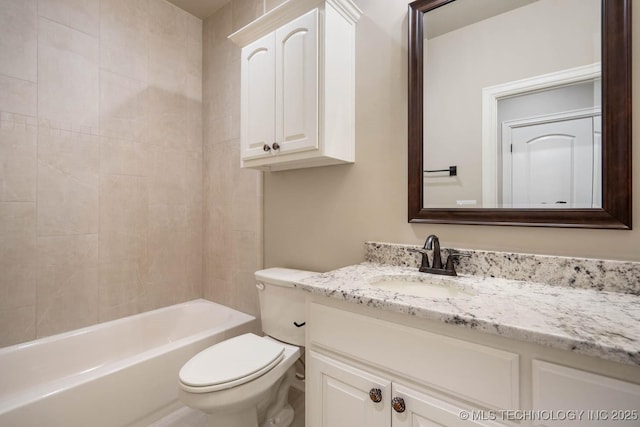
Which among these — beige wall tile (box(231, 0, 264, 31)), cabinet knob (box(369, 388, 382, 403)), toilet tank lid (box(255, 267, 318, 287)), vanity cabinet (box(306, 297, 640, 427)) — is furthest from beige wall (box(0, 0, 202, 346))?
cabinet knob (box(369, 388, 382, 403))

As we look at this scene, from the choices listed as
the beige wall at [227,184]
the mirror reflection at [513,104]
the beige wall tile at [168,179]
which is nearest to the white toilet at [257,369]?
the beige wall at [227,184]

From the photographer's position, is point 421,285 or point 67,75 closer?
point 421,285

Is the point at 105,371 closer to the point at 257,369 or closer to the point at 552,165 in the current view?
the point at 257,369

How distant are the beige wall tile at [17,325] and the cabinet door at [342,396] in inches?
66.5

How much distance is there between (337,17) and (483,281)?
1.35m

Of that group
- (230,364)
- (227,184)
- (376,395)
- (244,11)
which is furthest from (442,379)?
(244,11)

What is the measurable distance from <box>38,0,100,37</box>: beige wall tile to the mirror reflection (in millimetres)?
2026

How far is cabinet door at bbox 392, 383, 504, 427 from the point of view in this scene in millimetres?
696

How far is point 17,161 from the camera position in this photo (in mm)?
1584

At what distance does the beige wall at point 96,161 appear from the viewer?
1.59m

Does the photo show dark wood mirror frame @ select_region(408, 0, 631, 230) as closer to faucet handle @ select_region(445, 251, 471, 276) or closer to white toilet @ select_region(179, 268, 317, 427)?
faucet handle @ select_region(445, 251, 471, 276)

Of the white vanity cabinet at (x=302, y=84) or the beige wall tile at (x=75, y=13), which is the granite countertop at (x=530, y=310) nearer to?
the white vanity cabinet at (x=302, y=84)

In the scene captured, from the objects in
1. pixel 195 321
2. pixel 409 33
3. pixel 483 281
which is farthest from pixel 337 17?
pixel 195 321

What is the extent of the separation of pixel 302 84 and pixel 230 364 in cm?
130
